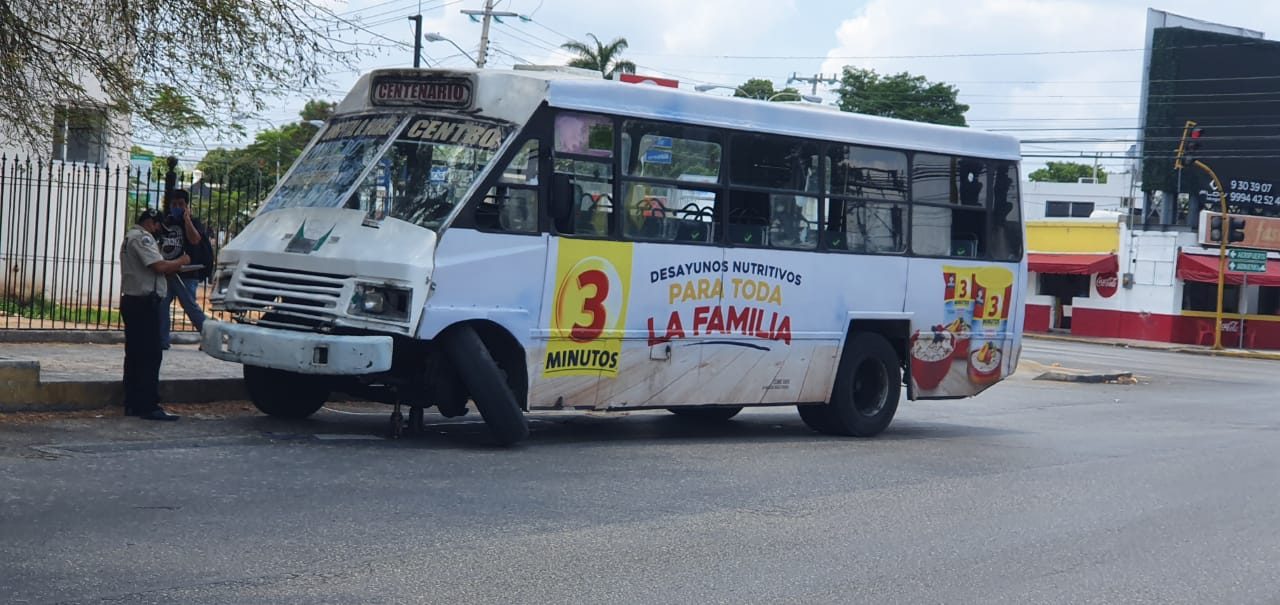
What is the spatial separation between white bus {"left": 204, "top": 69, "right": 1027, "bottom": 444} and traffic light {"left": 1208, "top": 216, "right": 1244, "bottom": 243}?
2762 centimetres

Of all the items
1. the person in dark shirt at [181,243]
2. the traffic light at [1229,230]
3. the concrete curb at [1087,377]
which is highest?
the traffic light at [1229,230]

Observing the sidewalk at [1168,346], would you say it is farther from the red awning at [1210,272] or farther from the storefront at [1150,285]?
the red awning at [1210,272]

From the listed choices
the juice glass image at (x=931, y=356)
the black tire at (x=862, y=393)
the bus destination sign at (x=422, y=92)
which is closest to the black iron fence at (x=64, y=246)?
the bus destination sign at (x=422, y=92)

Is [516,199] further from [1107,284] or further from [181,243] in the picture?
[1107,284]

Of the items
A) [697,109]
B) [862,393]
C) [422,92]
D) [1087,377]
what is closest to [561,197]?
[422,92]

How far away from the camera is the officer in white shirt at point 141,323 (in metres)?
11.5

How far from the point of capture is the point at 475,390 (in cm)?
1082

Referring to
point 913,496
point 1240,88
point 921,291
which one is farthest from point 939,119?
point 913,496

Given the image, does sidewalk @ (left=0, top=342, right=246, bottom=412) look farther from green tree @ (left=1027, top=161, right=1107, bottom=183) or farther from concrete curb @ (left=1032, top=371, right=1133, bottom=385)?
green tree @ (left=1027, top=161, right=1107, bottom=183)

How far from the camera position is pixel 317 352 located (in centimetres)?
1036

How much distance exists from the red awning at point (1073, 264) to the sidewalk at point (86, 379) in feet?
122

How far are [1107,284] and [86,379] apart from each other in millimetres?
41774

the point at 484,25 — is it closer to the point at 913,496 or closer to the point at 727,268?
the point at 727,268

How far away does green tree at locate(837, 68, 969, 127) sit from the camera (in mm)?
73062
